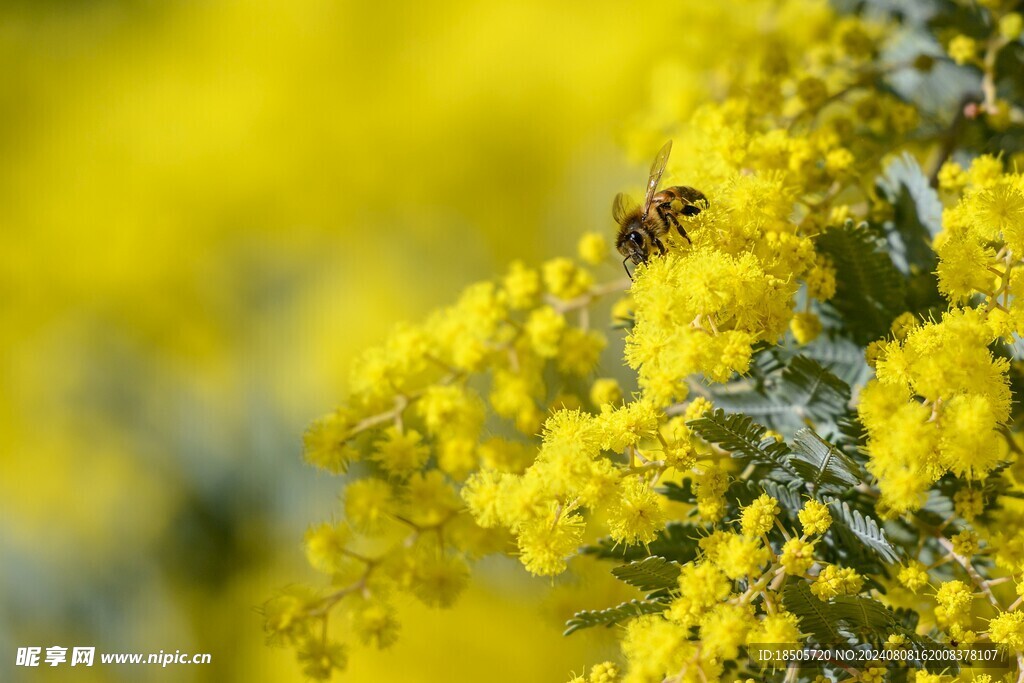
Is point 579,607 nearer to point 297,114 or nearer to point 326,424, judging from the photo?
point 326,424

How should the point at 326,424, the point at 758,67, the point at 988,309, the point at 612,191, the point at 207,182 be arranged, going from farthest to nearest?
the point at 207,182 → the point at 612,191 → the point at 758,67 → the point at 326,424 → the point at 988,309

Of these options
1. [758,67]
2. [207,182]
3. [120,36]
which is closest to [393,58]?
[207,182]

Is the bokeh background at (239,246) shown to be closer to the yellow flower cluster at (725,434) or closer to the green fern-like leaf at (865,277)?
the yellow flower cluster at (725,434)

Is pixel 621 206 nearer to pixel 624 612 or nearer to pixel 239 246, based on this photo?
pixel 624 612

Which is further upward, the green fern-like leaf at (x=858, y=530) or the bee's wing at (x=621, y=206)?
the bee's wing at (x=621, y=206)

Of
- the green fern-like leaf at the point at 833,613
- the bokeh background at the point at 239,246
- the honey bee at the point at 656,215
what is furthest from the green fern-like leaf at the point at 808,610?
the bokeh background at the point at 239,246

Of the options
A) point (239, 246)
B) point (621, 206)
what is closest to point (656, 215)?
point (621, 206)
